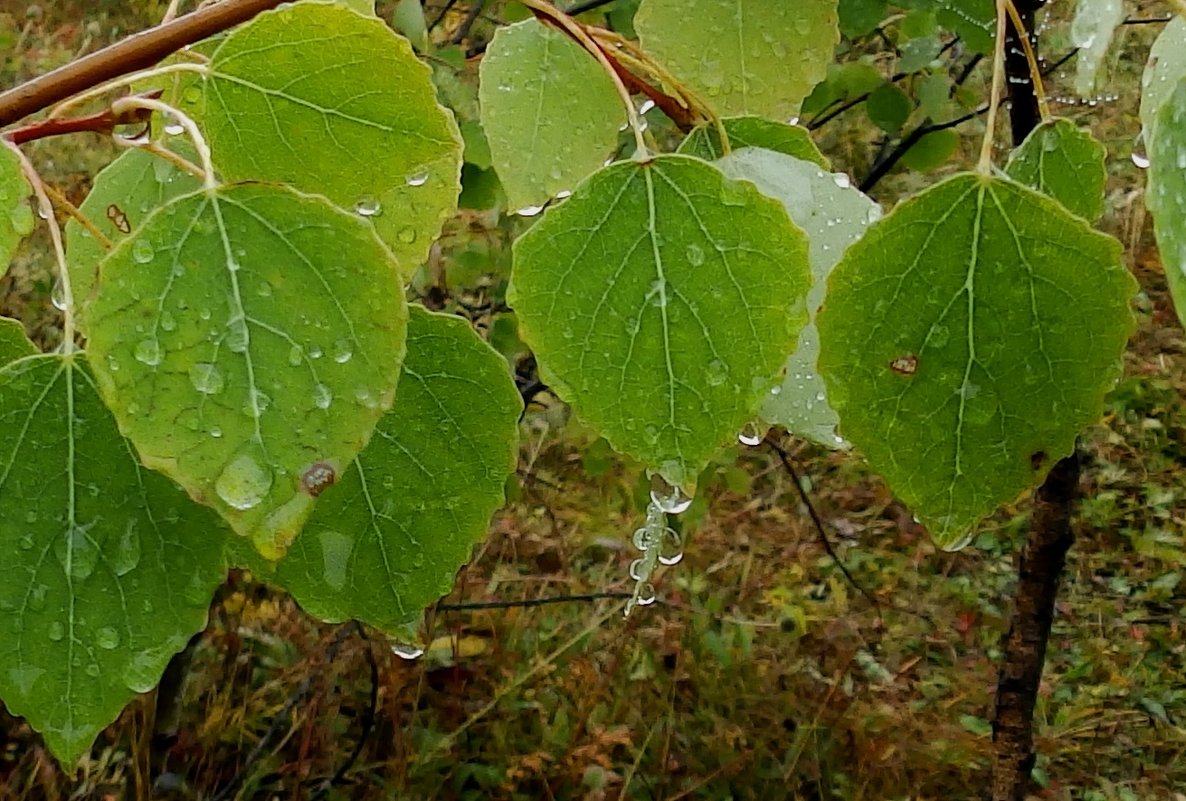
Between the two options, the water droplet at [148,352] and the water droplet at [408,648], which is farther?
the water droplet at [408,648]

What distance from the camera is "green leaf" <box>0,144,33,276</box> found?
10.7 inches

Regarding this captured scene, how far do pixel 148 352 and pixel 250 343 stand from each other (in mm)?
22

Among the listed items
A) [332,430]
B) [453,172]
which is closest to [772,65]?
[453,172]

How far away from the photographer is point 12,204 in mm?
275

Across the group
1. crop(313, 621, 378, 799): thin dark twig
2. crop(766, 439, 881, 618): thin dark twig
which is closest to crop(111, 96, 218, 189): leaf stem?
crop(766, 439, 881, 618): thin dark twig

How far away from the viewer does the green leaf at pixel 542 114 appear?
1.39ft

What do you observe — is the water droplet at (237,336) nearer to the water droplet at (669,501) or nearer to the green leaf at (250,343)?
the green leaf at (250,343)

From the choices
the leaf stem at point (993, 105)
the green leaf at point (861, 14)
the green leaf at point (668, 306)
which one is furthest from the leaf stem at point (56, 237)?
the green leaf at point (861, 14)

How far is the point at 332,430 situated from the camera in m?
0.25

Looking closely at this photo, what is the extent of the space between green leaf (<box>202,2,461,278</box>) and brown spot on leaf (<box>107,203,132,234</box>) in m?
0.12

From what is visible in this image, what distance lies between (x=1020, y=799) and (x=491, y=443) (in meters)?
1.16

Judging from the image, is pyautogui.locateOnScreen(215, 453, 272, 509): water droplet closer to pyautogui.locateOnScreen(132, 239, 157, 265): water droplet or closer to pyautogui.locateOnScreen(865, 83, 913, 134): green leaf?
pyautogui.locateOnScreen(132, 239, 157, 265): water droplet

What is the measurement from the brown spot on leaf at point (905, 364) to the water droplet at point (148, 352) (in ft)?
0.57

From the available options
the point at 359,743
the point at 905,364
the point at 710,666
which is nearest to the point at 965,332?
the point at 905,364
